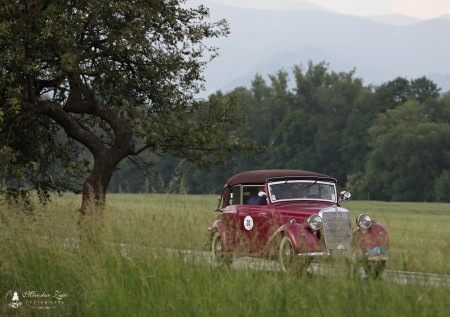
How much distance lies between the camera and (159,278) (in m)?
10.8

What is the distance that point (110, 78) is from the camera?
25.6 meters

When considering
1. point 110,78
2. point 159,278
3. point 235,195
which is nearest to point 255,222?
point 235,195

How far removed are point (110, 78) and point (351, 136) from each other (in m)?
89.0

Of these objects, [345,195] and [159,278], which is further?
[345,195]

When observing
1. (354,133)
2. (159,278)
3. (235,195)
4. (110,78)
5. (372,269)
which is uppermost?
(354,133)

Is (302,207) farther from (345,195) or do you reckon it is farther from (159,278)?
(159,278)

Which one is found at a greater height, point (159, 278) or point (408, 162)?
point (408, 162)

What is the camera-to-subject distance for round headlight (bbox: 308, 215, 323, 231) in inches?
560

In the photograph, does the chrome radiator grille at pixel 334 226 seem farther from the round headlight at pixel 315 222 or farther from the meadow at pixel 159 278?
the meadow at pixel 159 278

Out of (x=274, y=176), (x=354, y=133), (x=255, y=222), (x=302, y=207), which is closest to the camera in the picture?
(x=302, y=207)

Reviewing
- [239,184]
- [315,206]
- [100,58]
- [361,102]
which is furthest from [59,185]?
[361,102]

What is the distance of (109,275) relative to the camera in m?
11.5

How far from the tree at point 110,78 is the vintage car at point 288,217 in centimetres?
594

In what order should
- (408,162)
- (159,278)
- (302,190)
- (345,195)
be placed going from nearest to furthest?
(159,278), (345,195), (302,190), (408,162)
